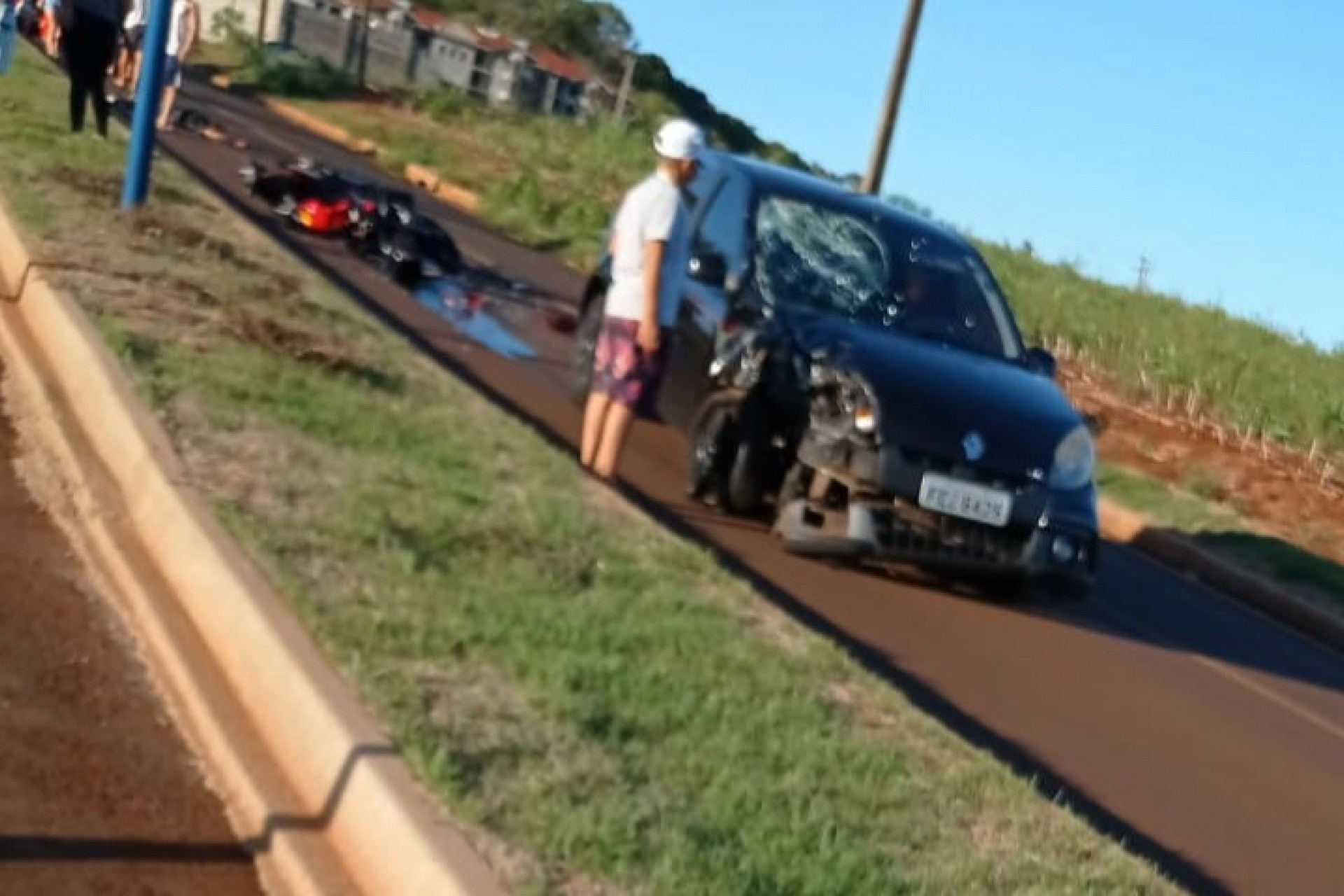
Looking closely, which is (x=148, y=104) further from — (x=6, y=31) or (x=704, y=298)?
(x=6, y=31)

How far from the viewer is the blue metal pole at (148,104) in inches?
509

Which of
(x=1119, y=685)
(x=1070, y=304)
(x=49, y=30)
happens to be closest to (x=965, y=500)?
(x=1119, y=685)

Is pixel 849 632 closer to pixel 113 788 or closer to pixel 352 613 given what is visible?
pixel 352 613

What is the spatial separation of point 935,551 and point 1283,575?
6.58 m

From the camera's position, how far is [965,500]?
10102mm

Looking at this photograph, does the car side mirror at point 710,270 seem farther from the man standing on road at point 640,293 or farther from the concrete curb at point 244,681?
the concrete curb at point 244,681

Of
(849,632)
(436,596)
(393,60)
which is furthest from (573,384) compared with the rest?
(393,60)

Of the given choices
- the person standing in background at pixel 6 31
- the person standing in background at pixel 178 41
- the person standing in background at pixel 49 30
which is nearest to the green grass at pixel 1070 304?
the person standing in background at pixel 49 30

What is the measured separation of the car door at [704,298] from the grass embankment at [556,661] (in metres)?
1.20

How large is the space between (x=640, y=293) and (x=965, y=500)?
177cm

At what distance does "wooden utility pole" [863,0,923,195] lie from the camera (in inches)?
1002

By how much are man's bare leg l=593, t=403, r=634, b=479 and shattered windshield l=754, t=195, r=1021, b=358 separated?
131cm

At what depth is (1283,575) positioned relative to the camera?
15914 mm

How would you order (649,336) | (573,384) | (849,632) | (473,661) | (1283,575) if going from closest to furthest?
(473,661) < (849,632) < (649,336) < (573,384) < (1283,575)
